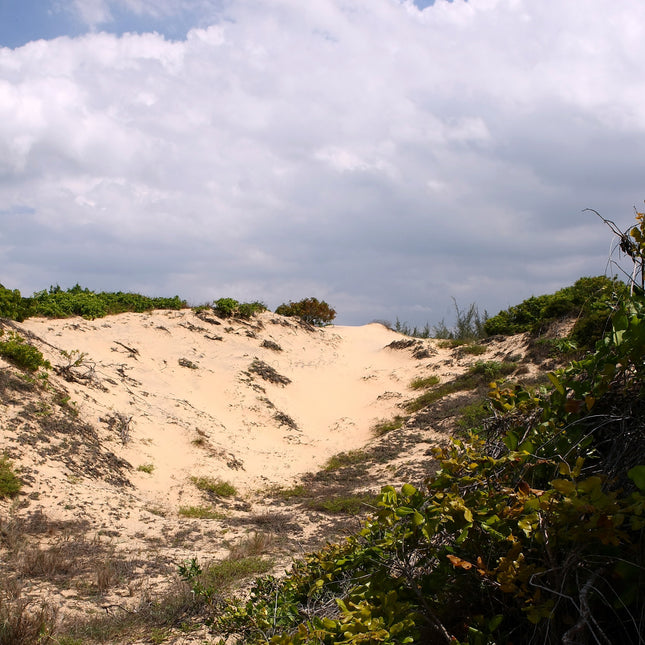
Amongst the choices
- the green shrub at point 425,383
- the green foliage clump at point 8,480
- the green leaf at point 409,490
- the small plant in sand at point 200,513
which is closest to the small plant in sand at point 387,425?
the green shrub at point 425,383

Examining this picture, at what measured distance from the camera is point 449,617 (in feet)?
6.48

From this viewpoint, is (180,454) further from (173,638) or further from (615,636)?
(615,636)

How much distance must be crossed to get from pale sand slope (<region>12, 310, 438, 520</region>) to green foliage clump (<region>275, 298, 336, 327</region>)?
2388 millimetres

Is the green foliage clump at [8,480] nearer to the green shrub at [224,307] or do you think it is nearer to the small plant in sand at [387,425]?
the small plant in sand at [387,425]

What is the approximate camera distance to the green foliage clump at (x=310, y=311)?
24.1 meters

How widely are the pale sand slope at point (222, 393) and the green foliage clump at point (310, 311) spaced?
2.39 m

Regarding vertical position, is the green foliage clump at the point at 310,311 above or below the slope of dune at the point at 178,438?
above

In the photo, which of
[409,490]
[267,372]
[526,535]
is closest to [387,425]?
[267,372]

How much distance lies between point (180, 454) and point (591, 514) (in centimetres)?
954

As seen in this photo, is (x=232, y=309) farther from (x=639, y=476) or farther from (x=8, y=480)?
(x=639, y=476)

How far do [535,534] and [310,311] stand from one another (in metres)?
22.6

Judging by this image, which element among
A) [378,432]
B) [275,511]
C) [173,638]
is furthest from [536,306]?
[173,638]

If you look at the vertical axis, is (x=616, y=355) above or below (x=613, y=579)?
above

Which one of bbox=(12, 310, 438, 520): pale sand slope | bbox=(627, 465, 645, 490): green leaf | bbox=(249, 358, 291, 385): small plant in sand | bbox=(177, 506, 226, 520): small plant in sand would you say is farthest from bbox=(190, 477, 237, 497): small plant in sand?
bbox=(627, 465, 645, 490): green leaf
